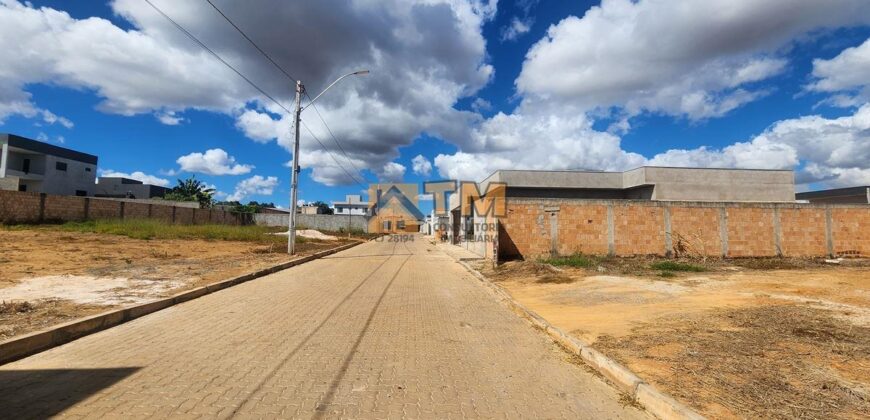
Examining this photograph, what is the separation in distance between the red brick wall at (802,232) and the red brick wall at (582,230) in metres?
8.61

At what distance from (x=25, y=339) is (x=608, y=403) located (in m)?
6.38

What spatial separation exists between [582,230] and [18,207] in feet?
94.0

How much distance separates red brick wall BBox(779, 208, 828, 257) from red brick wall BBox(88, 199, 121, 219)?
38.1 m

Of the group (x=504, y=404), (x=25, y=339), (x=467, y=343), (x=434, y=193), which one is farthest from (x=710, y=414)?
(x=434, y=193)

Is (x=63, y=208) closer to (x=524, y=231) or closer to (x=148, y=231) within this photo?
(x=148, y=231)

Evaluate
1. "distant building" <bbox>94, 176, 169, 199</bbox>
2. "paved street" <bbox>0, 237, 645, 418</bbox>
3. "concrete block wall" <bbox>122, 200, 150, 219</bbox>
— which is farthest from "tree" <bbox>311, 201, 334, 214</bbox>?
"paved street" <bbox>0, 237, 645, 418</bbox>

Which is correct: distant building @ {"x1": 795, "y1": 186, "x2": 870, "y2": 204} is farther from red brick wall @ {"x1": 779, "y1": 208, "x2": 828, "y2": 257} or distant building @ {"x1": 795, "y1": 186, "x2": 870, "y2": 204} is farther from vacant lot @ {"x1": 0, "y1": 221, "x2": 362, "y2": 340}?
vacant lot @ {"x1": 0, "y1": 221, "x2": 362, "y2": 340}

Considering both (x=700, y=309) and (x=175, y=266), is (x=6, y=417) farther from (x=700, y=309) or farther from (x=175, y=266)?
(x=175, y=266)

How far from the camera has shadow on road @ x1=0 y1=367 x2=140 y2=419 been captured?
3.45 metres

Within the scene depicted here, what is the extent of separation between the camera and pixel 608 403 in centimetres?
405

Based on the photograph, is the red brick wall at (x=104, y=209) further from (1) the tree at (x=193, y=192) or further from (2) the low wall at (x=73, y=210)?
(1) the tree at (x=193, y=192)

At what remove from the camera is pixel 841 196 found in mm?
41562

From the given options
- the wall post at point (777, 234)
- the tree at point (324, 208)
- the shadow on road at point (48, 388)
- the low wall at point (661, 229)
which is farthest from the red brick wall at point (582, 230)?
the tree at point (324, 208)

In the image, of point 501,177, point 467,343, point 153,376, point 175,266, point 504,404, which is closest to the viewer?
point 504,404
